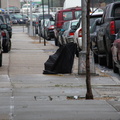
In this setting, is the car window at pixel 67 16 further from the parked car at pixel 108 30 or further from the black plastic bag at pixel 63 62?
the black plastic bag at pixel 63 62

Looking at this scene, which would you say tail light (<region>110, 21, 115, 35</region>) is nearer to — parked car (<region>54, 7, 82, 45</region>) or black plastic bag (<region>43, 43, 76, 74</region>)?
black plastic bag (<region>43, 43, 76, 74</region>)

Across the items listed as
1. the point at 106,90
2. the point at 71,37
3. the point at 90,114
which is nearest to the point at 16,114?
the point at 90,114

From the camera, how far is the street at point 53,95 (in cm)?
825

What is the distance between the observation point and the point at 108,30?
16.0m

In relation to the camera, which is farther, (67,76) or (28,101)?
(67,76)

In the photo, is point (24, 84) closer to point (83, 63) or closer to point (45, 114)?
point (83, 63)

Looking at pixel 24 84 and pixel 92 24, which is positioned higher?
pixel 92 24

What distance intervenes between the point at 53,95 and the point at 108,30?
225 inches

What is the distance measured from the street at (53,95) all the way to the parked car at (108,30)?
0.75m

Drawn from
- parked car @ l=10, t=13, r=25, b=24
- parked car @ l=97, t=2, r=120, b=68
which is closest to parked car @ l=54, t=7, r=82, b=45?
parked car @ l=97, t=2, r=120, b=68

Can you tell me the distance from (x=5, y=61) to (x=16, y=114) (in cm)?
1071

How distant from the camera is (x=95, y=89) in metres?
11.9

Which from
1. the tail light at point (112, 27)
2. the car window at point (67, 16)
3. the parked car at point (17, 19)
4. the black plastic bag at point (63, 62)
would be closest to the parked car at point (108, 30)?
the tail light at point (112, 27)

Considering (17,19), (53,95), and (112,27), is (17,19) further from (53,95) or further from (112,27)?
(53,95)
